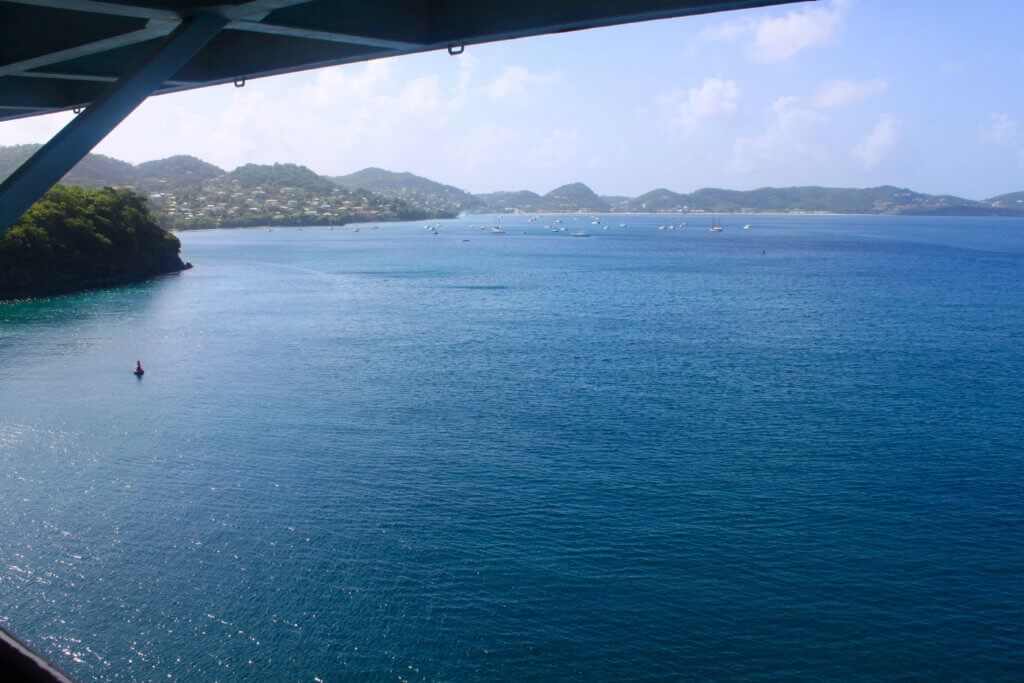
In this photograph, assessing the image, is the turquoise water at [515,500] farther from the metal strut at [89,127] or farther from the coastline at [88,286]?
the metal strut at [89,127]

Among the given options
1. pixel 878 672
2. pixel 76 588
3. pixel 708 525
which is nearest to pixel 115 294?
pixel 76 588

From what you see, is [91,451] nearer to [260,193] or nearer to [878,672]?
[878,672]

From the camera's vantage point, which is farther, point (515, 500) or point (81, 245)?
point (81, 245)

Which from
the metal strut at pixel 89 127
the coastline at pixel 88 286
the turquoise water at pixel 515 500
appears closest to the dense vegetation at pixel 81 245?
the coastline at pixel 88 286

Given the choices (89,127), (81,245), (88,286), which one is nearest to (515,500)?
(89,127)

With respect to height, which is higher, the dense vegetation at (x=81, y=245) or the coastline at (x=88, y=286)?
the dense vegetation at (x=81, y=245)

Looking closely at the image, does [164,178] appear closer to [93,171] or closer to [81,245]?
[93,171]

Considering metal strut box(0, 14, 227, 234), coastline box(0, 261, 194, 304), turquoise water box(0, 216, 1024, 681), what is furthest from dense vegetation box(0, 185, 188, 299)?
metal strut box(0, 14, 227, 234)
